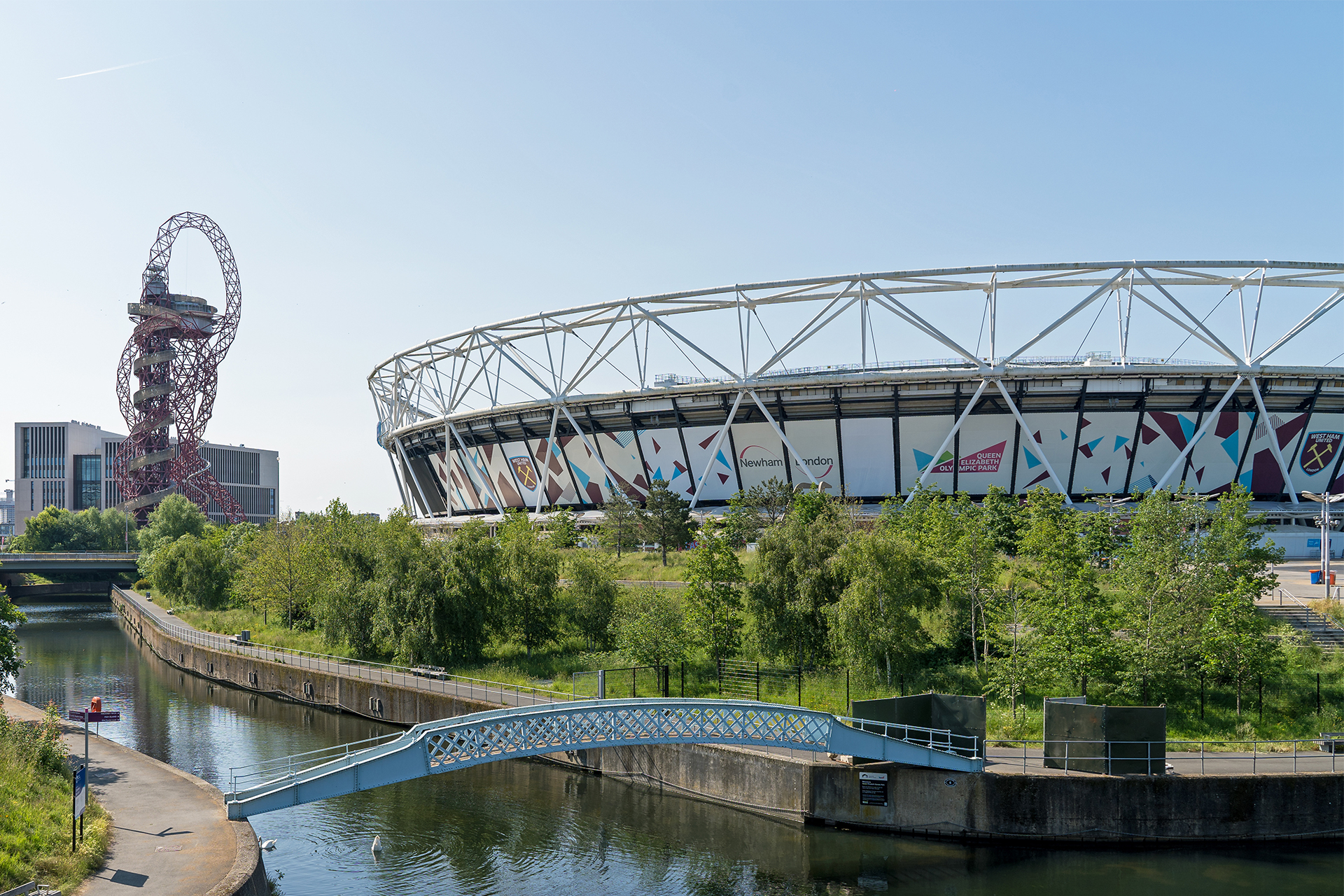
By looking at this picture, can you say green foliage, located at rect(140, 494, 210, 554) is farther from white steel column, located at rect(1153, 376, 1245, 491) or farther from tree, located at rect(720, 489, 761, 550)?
white steel column, located at rect(1153, 376, 1245, 491)

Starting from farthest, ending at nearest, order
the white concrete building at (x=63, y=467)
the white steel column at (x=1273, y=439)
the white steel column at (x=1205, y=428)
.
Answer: the white concrete building at (x=63, y=467) < the white steel column at (x=1273, y=439) < the white steel column at (x=1205, y=428)

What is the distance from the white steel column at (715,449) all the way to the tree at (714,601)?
18973 millimetres

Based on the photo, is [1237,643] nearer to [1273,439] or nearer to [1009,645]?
[1009,645]

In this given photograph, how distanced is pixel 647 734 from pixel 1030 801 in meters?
7.96

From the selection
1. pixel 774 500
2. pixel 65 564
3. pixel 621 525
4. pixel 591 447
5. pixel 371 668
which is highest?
pixel 591 447

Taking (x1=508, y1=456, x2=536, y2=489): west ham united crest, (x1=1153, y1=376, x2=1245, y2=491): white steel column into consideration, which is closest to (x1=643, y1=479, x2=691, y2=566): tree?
(x1=508, y1=456, x2=536, y2=489): west ham united crest

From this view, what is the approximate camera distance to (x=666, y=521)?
46969 mm

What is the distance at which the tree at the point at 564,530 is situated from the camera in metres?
42.3

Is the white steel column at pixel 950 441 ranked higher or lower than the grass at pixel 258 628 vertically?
higher

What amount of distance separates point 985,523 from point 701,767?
17.1m

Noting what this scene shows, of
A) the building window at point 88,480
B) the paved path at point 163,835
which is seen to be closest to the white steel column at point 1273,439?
the paved path at point 163,835

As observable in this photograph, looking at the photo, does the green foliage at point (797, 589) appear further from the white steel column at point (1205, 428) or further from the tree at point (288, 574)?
the white steel column at point (1205, 428)

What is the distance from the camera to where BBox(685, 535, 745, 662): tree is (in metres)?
30.4

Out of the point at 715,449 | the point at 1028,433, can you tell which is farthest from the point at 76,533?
the point at 1028,433
